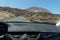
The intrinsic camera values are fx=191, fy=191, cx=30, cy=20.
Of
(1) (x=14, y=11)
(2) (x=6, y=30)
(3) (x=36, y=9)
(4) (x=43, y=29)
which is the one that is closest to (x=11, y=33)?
(2) (x=6, y=30)

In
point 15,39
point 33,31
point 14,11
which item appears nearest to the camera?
point 15,39

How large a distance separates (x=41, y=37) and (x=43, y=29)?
10 centimetres

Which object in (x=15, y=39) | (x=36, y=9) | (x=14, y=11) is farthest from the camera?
(x=36, y=9)

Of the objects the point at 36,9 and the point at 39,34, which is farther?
the point at 36,9

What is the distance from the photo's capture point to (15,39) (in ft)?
5.12

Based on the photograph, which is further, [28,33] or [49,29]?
[49,29]

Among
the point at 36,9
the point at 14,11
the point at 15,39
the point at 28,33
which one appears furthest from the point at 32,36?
the point at 36,9

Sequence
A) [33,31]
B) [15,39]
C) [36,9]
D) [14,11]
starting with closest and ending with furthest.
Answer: [15,39] → [33,31] → [14,11] → [36,9]

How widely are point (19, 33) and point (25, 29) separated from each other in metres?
0.07

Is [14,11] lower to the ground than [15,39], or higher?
lower

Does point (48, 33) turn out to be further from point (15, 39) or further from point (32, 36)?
point (15, 39)

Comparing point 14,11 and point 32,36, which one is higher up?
point 32,36

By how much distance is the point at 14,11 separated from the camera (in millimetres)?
16344

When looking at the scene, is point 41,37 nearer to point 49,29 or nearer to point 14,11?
point 49,29
